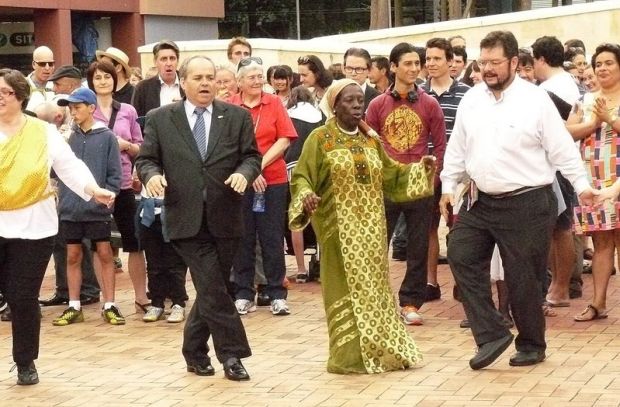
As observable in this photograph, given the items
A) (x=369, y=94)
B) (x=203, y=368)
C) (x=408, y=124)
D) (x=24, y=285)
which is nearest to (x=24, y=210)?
(x=24, y=285)

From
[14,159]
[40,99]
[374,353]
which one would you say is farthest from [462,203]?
[40,99]

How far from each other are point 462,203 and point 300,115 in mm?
3699

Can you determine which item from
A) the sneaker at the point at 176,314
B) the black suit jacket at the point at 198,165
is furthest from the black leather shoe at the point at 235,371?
the sneaker at the point at 176,314

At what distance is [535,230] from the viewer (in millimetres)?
9258

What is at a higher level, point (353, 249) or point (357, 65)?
point (357, 65)

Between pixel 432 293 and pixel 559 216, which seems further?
pixel 432 293

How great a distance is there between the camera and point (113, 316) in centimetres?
1158

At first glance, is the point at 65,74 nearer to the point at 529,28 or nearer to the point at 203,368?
the point at 203,368

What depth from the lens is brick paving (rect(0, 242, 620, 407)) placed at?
853cm

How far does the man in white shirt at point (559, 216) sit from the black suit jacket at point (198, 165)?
3126mm

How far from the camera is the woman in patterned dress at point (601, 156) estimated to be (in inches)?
415

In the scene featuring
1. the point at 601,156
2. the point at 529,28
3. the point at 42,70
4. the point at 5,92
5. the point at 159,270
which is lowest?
the point at 159,270

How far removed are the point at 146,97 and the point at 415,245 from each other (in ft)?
10.6

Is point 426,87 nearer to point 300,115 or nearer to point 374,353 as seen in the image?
point 300,115
